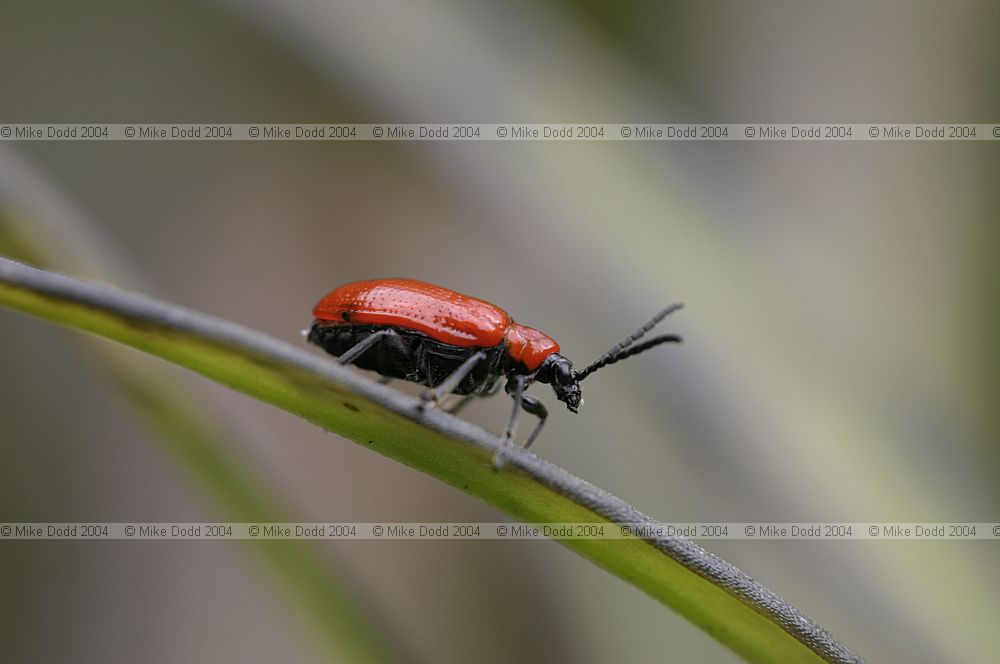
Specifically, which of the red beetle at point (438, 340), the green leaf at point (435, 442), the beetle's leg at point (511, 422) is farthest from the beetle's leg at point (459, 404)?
the green leaf at point (435, 442)

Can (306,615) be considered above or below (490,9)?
below

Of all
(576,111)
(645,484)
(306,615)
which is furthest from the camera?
(576,111)

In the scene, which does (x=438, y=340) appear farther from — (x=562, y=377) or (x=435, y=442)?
(x=435, y=442)

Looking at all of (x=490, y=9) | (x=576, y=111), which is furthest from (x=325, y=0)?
(x=576, y=111)

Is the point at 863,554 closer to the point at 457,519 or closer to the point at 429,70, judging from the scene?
the point at 457,519

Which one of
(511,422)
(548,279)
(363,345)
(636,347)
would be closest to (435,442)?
(511,422)

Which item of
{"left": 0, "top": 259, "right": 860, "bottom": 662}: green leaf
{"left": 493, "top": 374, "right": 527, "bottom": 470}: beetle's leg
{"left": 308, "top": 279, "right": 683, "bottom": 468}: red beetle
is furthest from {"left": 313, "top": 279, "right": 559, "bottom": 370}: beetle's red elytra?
{"left": 0, "top": 259, "right": 860, "bottom": 662}: green leaf
